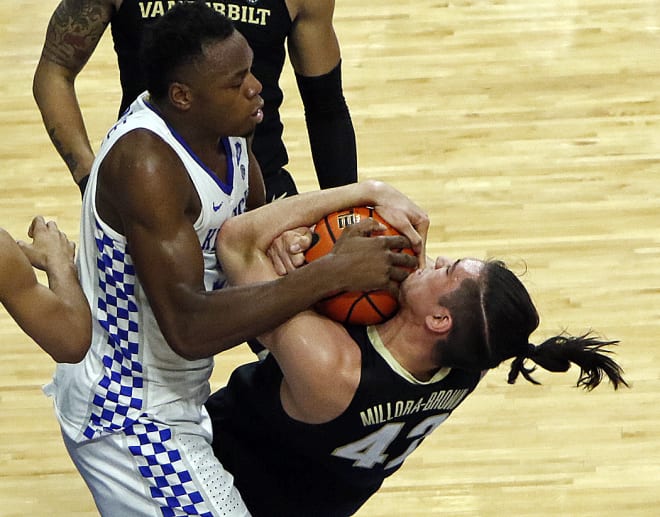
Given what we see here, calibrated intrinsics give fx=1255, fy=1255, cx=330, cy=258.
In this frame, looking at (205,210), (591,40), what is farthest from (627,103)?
(205,210)

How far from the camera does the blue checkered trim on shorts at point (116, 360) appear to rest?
273cm

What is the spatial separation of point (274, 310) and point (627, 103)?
3.94 metres

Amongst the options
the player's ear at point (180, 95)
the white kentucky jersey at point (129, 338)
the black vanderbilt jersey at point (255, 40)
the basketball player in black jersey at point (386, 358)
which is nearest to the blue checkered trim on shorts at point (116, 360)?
the white kentucky jersey at point (129, 338)

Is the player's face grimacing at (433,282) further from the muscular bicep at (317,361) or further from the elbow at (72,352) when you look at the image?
the elbow at (72,352)

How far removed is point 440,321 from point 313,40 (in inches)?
47.4

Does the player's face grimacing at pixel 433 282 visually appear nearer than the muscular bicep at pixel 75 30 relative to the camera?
Yes

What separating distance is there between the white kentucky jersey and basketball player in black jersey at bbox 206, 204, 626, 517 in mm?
119

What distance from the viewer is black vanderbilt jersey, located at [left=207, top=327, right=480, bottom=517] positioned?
2678mm

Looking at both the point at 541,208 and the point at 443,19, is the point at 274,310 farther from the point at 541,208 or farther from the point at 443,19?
the point at 443,19

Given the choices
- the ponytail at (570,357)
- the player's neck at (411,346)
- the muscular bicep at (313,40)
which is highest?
the muscular bicep at (313,40)

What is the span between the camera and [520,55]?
21.2 ft

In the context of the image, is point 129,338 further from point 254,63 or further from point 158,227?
point 254,63

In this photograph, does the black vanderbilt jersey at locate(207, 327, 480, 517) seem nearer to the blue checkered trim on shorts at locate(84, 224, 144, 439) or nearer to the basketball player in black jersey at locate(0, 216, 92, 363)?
the blue checkered trim on shorts at locate(84, 224, 144, 439)

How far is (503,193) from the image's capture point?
541 cm
